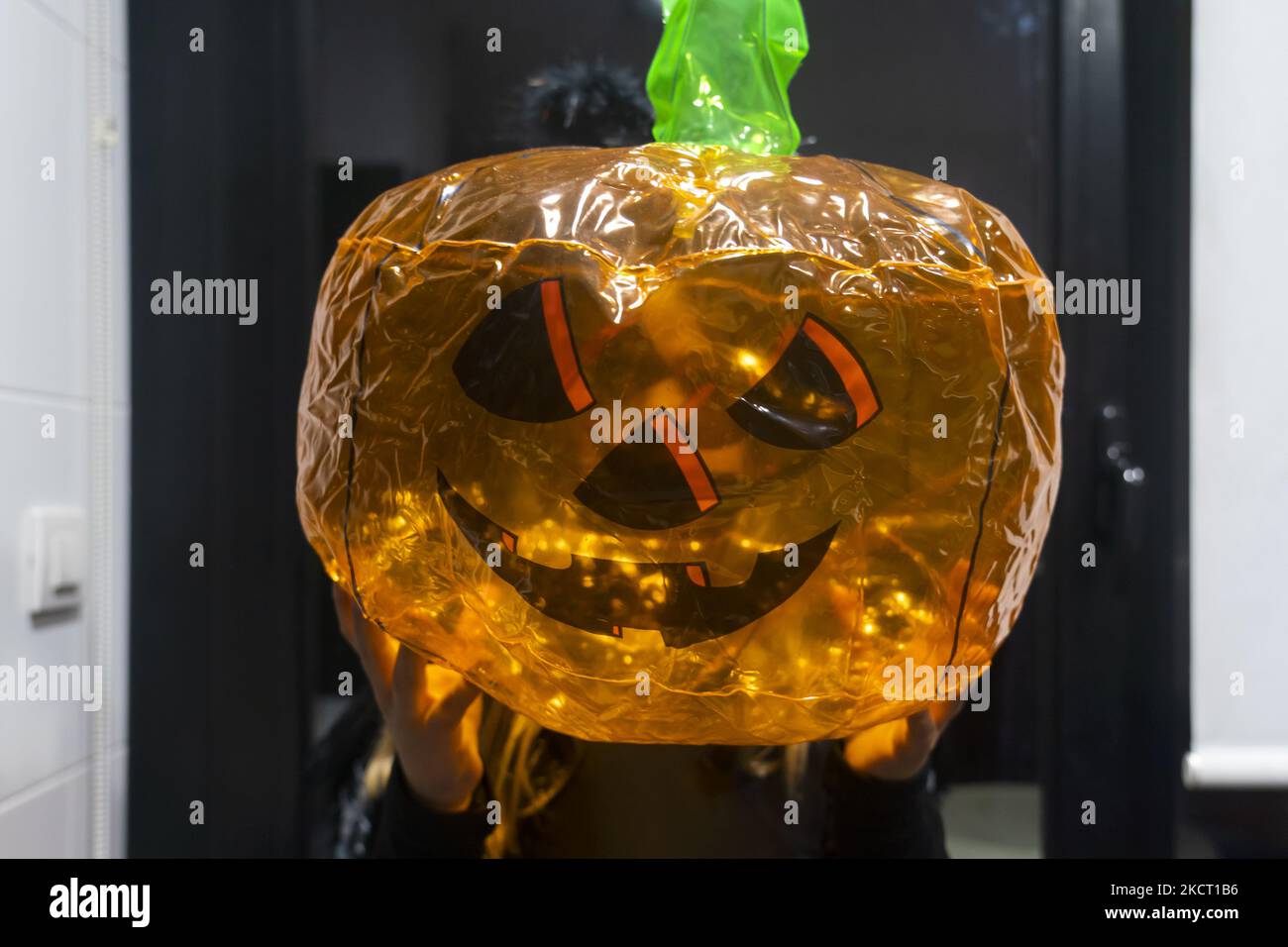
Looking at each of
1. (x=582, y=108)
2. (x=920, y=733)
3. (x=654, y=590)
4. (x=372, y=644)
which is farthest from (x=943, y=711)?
(x=582, y=108)

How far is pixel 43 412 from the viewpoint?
1.97 ft

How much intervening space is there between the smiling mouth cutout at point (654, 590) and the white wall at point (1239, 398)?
0.46 meters

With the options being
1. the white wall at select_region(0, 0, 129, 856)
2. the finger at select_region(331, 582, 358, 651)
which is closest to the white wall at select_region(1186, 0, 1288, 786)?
the finger at select_region(331, 582, 358, 651)

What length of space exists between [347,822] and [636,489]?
1.49ft

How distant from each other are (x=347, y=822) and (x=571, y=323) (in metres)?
0.49

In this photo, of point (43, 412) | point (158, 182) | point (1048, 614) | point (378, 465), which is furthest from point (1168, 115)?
point (43, 412)

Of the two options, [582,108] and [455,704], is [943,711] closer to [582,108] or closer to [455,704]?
[455,704]

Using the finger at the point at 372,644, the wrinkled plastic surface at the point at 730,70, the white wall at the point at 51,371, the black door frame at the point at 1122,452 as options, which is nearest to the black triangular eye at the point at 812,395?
the wrinkled plastic surface at the point at 730,70

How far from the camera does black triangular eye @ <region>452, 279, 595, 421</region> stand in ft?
1.12

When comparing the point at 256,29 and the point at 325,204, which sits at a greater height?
the point at 256,29

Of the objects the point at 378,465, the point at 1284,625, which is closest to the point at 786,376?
the point at 378,465

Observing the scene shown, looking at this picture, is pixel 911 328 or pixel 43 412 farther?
pixel 43 412

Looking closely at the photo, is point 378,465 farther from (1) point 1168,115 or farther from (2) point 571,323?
(1) point 1168,115

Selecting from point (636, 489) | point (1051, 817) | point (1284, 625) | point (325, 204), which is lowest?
point (1051, 817)
